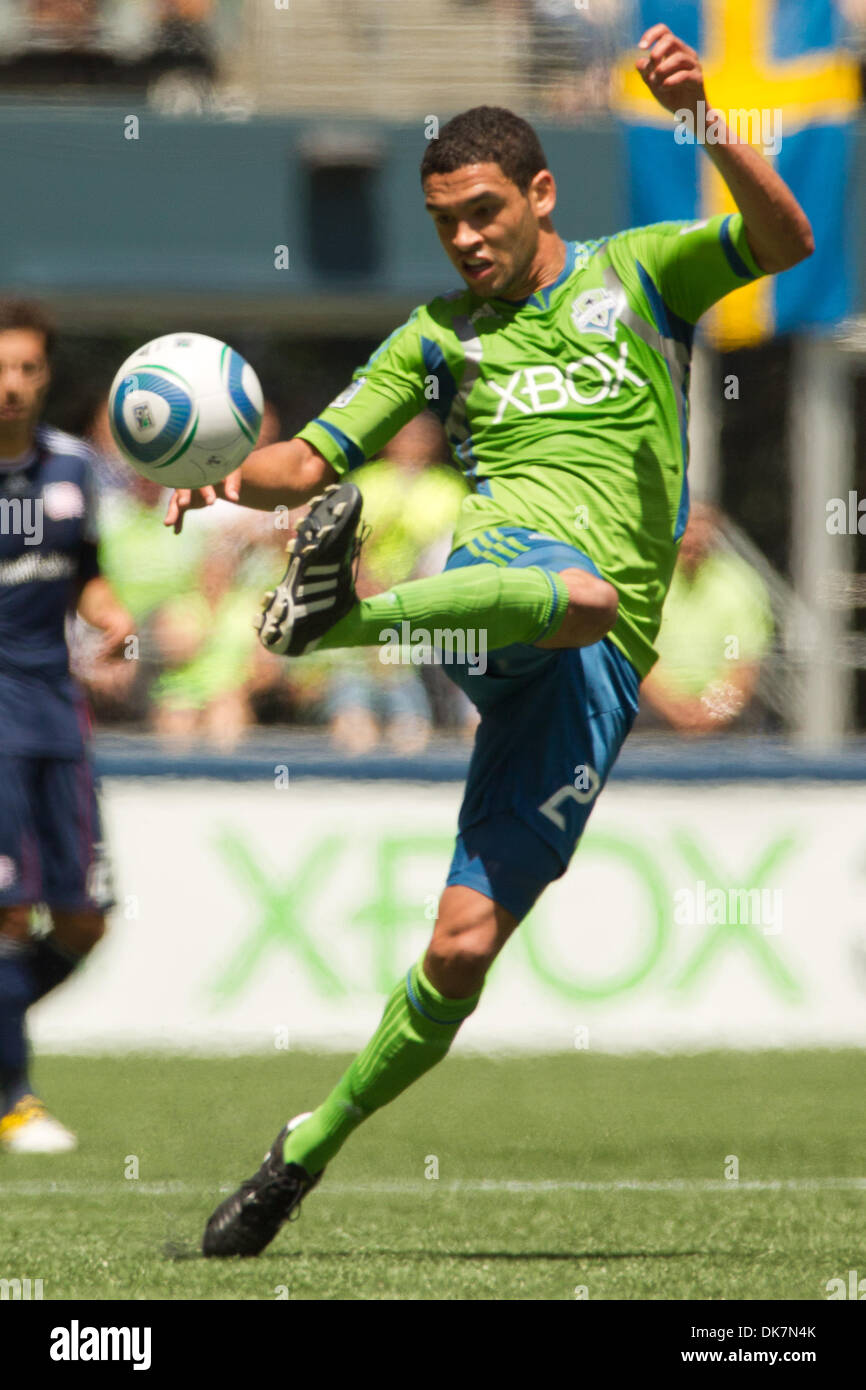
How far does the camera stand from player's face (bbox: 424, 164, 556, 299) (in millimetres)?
4742

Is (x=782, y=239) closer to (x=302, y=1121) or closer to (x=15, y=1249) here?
(x=302, y=1121)

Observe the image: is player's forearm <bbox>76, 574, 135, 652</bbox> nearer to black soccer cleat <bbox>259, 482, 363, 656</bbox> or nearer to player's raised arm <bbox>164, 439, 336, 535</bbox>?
player's raised arm <bbox>164, 439, 336, 535</bbox>

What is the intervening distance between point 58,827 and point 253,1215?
2.46 metres

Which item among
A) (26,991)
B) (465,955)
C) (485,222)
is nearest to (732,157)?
(485,222)

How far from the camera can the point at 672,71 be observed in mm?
4375

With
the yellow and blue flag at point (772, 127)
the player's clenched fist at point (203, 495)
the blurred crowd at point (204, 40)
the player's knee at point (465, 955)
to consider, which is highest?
the blurred crowd at point (204, 40)

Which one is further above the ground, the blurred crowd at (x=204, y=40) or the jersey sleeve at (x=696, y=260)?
the blurred crowd at (x=204, y=40)

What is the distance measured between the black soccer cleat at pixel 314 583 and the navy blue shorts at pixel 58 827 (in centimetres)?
265

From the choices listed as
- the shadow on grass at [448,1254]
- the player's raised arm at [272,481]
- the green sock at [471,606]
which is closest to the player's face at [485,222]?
the player's raised arm at [272,481]

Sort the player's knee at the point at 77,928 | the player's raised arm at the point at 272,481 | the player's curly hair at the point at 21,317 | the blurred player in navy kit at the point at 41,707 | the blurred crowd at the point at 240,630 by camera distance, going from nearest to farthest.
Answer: the player's raised arm at the point at 272,481 < the player's curly hair at the point at 21,317 < the blurred player in navy kit at the point at 41,707 < the player's knee at the point at 77,928 < the blurred crowd at the point at 240,630

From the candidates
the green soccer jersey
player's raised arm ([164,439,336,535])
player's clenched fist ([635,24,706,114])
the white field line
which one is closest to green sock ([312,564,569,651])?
the green soccer jersey

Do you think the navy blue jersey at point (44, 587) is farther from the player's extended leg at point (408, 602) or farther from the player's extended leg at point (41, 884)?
the player's extended leg at point (408, 602)

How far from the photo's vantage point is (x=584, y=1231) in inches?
190

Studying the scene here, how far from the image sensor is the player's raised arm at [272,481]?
4703 mm
